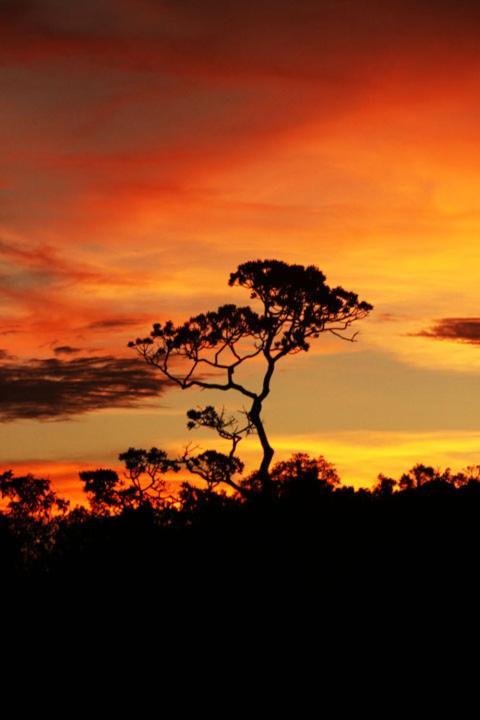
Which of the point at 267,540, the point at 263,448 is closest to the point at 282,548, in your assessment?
the point at 267,540

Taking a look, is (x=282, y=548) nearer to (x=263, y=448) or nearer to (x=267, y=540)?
(x=267, y=540)

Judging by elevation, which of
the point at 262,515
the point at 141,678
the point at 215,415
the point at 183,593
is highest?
the point at 215,415

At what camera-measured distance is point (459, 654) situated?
1445 centimetres

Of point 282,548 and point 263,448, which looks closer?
point 282,548

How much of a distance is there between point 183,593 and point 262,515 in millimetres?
3211

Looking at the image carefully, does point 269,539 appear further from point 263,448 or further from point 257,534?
point 263,448

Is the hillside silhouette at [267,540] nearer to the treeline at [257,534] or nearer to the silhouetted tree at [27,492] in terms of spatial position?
the treeline at [257,534]

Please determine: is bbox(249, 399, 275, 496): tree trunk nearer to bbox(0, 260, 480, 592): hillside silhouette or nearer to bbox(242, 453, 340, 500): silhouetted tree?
bbox(242, 453, 340, 500): silhouetted tree

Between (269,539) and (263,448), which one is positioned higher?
(263,448)

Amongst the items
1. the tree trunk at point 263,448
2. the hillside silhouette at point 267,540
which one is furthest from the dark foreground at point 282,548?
the tree trunk at point 263,448

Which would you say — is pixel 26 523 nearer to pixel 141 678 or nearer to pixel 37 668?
pixel 37 668

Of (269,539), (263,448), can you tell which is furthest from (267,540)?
(263,448)

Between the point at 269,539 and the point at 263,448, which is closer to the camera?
the point at 269,539

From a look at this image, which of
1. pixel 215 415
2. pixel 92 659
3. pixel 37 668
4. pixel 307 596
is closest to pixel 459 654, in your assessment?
pixel 307 596
